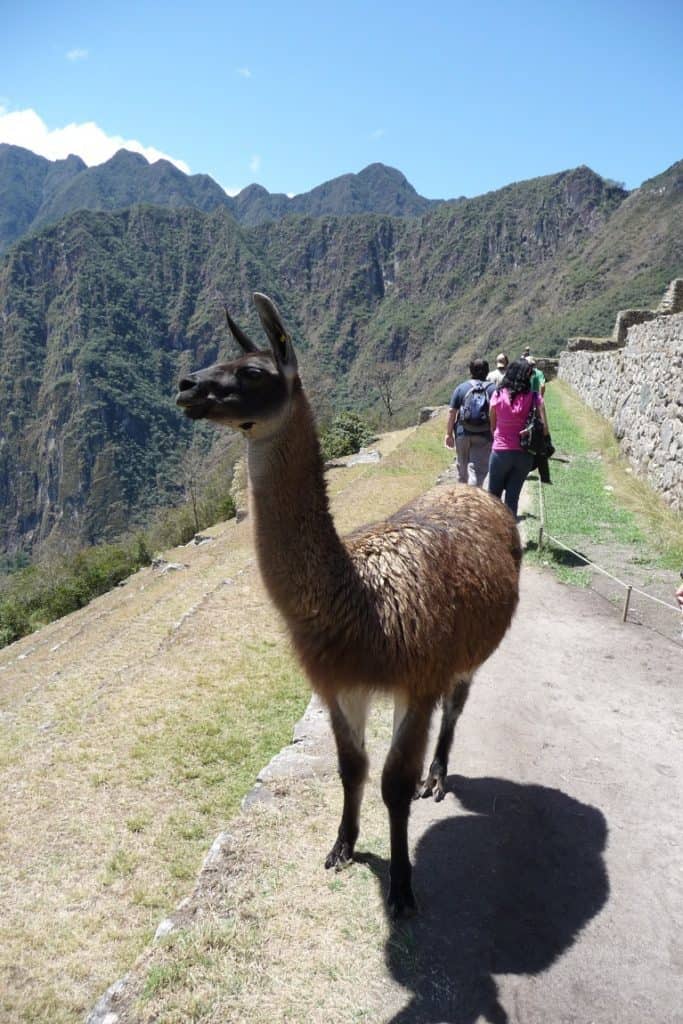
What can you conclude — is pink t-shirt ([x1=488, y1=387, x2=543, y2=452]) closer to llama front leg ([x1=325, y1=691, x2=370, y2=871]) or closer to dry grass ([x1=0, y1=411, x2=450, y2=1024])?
dry grass ([x1=0, y1=411, x2=450, y2=1024])

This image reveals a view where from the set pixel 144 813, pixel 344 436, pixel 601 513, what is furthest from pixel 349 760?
pixel 344 436

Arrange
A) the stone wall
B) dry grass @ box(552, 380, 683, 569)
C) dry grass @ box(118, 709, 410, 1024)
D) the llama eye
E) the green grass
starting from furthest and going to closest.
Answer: the stone wall < dry grass @ box(552, 380, 683, 569) < the green grass < dry grass @ box(118, 709, 410, 1024) < the llama eye

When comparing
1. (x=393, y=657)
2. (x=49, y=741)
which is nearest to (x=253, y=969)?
(x=393, y=657)

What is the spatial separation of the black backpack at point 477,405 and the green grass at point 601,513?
1.90 meters

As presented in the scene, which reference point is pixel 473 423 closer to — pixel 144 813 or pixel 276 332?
pixel 144 813

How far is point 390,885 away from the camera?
3.07m

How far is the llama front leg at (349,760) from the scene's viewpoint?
304cm

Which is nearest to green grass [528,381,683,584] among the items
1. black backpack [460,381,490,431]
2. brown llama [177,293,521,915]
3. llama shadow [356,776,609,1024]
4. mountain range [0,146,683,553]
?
black backpack [460,381,490,431]

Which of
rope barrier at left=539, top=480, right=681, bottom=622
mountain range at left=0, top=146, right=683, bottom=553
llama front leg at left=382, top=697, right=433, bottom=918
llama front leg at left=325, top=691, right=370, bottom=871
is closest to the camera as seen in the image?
llama front leg at left=382, top=697, right=433, bottom=918

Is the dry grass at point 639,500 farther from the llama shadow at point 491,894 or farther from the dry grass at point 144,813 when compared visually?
the dry grass at point 144,813

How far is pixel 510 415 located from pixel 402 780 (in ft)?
15.3

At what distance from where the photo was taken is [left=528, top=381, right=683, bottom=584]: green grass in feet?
25.6

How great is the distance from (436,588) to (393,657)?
1.47 feet

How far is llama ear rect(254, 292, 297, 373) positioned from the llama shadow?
258cm
